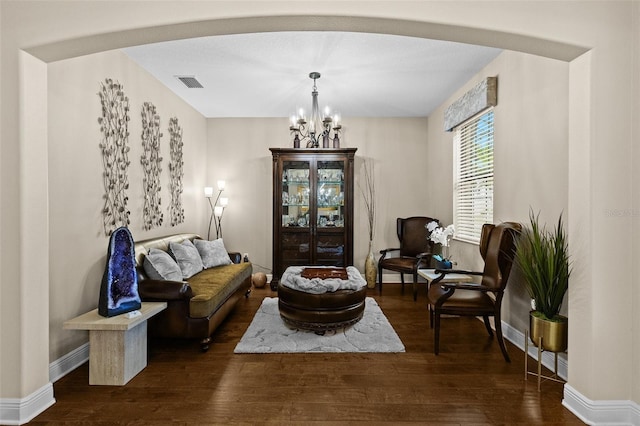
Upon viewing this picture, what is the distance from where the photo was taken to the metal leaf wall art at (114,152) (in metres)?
2.93

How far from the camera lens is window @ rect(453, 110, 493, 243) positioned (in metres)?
3.62

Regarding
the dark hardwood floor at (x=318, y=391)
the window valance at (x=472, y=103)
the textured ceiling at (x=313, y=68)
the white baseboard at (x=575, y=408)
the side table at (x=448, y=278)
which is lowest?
the dark hardwood floor at (x=318, y=391)

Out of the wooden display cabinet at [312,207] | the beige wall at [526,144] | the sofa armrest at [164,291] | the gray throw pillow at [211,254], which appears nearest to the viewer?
the beige wall at [526,144]

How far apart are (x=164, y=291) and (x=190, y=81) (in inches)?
101

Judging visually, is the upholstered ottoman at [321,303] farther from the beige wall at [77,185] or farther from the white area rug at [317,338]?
the beige wall at [77,185]

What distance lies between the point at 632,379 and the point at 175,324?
10.6 feet

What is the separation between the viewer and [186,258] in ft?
12.0

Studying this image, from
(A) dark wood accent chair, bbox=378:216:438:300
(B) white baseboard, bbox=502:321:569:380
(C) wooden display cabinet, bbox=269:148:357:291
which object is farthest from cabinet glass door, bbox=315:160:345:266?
(B) white baseboard, bbox=502:321:569:380

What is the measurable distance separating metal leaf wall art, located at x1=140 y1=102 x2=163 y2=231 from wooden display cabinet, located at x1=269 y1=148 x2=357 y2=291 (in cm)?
166

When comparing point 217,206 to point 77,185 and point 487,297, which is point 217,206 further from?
point 487,297

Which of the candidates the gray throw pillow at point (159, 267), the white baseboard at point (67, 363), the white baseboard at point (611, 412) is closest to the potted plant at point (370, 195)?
the gray throw pillow at point (159, 267)

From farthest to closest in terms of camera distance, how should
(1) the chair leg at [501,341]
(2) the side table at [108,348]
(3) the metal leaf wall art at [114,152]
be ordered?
(3) the metal leaf wall art at [114,152]
(1) the chair leg at [501,341]
(2) the side table at [108,348]

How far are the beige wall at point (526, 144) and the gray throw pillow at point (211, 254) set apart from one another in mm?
3158

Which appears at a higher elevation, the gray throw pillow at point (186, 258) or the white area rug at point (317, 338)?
the gray throw pillow at point (186, 258)
